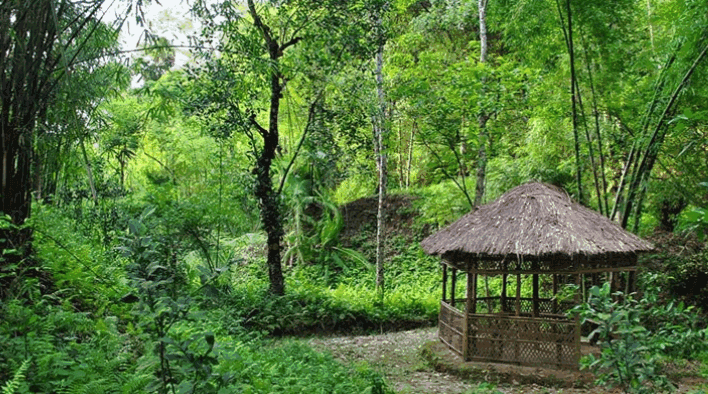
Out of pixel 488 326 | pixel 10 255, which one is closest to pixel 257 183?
pixel 488 326

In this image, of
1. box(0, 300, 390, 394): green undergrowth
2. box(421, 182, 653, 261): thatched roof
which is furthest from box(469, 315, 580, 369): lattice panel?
box(0, 300, 390, 394): green undergrowth

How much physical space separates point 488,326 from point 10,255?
634 centimetres

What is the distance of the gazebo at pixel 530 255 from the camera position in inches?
325

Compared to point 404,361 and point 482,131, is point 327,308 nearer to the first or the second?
point 404,361

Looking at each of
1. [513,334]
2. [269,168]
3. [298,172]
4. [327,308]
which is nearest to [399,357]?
[513,334]

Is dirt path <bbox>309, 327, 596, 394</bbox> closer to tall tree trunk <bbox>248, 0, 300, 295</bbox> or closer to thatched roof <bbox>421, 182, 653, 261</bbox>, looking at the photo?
thatched roof <bbox>421, 182, 653, 261</bbox>

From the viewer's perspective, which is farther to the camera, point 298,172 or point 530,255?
point 298,172

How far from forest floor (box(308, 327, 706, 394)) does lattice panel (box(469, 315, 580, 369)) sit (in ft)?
0.60

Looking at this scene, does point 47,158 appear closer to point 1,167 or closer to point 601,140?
point 1,167

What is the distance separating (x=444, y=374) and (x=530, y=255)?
6.78ft

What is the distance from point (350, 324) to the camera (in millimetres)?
11750

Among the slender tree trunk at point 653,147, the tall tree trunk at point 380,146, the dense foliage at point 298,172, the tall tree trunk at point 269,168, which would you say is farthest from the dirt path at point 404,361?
the slender tree trunk at point 653,147

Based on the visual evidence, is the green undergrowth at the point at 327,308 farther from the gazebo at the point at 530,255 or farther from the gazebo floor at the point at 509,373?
the gazebo floor at the point at 509,373

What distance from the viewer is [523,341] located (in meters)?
8.43
